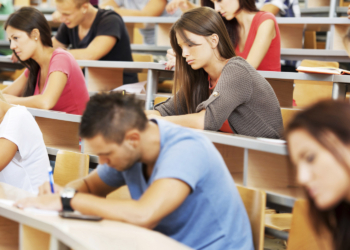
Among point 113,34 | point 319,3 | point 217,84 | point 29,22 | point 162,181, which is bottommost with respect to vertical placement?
point 162,181

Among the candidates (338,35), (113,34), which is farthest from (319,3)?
(113,34)

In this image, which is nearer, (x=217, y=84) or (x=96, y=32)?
(x=217, y=84)

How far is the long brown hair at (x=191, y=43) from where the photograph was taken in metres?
2.01

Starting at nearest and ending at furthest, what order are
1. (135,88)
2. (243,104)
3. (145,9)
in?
1. (243,104)
2. (135,88)
3. (145,9)

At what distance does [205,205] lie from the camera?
1242 millimetres

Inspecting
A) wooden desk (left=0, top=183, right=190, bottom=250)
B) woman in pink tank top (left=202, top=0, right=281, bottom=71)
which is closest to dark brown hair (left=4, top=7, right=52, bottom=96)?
woman in pink tank top (left=202, top=0, right=281, bottom=71)

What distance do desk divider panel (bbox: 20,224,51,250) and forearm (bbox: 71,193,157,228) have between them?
153 millimetres

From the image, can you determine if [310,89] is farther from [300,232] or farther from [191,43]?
[300,232]

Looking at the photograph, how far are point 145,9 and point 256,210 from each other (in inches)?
120

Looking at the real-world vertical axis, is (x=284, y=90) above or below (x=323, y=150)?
below

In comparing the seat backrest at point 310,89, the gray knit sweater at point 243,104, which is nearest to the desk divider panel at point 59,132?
the gray knit sweater at point 243,104

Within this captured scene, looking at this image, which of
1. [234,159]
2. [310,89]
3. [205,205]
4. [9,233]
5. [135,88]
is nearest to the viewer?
[205,205]

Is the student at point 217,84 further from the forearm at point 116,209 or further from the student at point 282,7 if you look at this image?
the student at point 282,7

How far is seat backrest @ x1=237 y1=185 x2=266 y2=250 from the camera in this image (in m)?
1.30
